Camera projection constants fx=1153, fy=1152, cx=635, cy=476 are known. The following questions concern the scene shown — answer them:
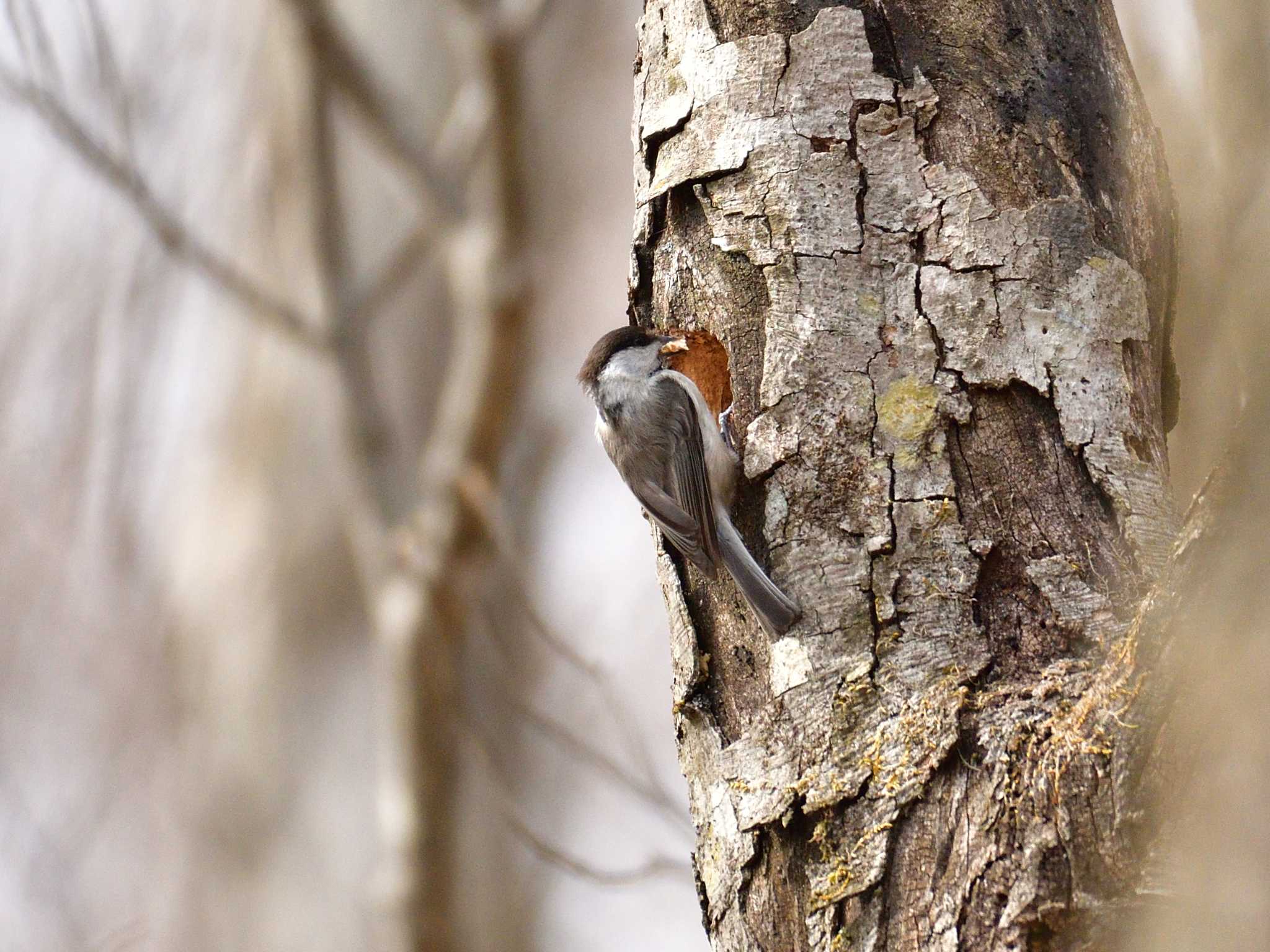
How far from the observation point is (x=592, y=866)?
10.1 ft

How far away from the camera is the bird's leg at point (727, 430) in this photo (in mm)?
2197

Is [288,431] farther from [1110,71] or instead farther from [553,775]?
[1110,71]

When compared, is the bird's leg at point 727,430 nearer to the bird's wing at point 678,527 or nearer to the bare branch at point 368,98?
the bird's wing at point 678,527

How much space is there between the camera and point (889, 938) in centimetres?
153

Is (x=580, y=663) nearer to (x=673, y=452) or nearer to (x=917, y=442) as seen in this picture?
(x=673, y=452)

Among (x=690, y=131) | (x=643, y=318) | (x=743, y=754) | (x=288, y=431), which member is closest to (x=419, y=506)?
(x=288, y=431)

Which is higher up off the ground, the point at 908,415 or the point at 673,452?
the point at 673,452

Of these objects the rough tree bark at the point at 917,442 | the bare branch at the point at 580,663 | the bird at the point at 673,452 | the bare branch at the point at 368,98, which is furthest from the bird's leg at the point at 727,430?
the bare branch at the point at 368,98

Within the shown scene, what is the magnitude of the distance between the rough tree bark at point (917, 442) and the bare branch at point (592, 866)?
112 cm

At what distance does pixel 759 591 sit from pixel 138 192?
A: 8.82 ft

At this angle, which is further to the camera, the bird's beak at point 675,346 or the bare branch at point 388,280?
the bare branch at point 388,280

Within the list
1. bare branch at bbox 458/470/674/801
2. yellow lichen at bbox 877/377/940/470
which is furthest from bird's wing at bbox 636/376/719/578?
bare branch at bbox 458/470/674/801

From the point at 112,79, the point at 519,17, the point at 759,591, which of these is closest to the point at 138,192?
the point at 112,79

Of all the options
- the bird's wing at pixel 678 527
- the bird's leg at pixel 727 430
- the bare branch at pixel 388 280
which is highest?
the bare branch at pixel 388 280
